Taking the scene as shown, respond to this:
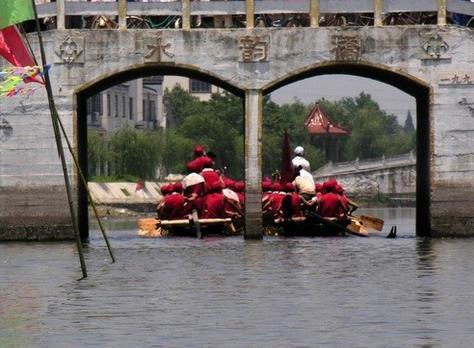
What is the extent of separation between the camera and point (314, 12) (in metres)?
39.7

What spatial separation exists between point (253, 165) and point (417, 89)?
412 centimetres

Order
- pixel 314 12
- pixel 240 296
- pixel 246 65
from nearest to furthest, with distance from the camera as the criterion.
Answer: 1. pixel 240 296
2. pixel 314 12
3. pixel 246 65

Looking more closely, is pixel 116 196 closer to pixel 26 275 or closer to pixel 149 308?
pixel 26 275

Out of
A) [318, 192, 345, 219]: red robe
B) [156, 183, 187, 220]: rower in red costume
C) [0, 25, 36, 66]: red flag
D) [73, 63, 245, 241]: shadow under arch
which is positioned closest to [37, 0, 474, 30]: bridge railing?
[73, 63, 245, 241]: shadow under arch

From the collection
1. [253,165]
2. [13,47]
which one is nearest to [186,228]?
[253,165]

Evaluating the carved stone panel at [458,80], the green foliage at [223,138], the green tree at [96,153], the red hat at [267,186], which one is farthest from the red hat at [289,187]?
the green tree at [96,153]

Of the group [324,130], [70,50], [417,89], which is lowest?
[324,130]

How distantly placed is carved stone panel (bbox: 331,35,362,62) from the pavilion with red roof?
345 ft

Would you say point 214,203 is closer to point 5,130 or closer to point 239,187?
point 239,187

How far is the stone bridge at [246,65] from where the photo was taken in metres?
39.6

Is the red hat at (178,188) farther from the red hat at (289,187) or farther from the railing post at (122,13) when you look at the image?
the railing post at (122,13)

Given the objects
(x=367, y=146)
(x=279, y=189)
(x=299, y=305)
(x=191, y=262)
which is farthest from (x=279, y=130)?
(x=299, y=305)

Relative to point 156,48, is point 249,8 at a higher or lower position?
higher

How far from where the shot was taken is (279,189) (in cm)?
4466
